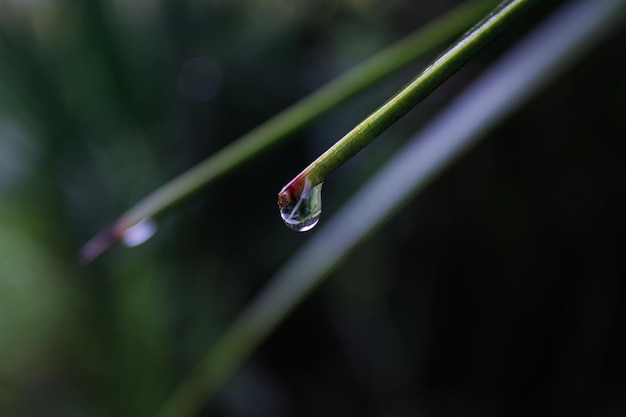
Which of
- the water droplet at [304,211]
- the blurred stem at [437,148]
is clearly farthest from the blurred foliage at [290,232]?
the water droplet at [304,211]

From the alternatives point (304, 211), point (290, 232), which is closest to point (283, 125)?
point (304, 211)

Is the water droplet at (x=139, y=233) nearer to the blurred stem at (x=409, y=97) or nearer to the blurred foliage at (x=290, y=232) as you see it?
the blurred stem at (x=409, y=97)

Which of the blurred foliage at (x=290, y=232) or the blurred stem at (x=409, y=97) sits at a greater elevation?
the blurred foliage at (x=290, y=232)

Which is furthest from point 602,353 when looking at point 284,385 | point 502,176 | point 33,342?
point 33,342

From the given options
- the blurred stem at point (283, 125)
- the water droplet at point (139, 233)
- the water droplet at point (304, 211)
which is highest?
the water droplet at point (139, 233)

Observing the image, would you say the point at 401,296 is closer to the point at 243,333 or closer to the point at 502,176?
the point at 502,176

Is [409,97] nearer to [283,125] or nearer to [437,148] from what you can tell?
[283,125]

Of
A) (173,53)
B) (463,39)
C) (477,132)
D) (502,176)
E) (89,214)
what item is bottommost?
(463,39)
